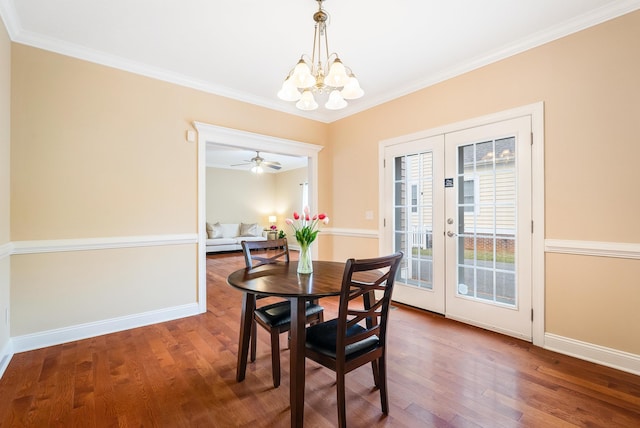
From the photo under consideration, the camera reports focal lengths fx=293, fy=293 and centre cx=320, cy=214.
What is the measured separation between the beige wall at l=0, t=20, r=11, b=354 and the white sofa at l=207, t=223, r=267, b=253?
551 centimetres

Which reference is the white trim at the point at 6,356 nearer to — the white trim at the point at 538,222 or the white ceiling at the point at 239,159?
the white trim at the point at 538,222

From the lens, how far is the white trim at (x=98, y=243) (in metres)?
2.48

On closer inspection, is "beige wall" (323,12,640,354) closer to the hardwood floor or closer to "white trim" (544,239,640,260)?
"white trim" (544,239,640,260)

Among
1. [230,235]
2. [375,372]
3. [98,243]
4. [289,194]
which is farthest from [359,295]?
[289,194]

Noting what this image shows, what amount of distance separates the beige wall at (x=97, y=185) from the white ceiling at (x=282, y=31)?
0.27 metres

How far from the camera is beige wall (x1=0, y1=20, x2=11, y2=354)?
220 centimetres

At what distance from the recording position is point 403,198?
3586 mm

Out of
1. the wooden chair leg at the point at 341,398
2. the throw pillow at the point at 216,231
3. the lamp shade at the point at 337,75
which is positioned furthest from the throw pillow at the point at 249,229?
the wooden chair leg at the point at 341,398

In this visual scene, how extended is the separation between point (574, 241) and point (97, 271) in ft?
13.7

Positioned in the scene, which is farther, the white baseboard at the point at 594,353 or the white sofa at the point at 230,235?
the white sofa at the point at 230,235

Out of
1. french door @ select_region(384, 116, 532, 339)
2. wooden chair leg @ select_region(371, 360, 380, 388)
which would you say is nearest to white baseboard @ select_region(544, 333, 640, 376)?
french door @ select_region(384, 116, 532, 339)

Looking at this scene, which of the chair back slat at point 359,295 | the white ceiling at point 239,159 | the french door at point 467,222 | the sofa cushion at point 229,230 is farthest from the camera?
the sofa cushion at point 229,230

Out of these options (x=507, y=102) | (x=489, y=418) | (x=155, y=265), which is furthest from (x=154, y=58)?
(x=489, y=418)

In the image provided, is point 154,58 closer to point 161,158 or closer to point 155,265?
point 161,158
